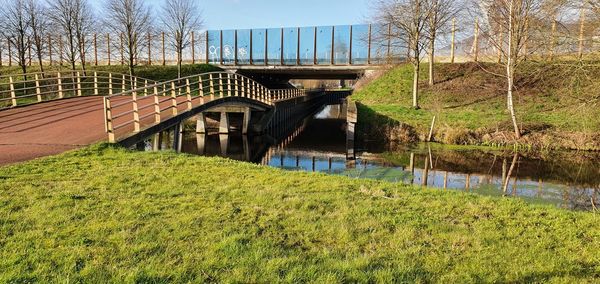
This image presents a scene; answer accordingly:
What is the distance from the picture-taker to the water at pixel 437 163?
475 inches

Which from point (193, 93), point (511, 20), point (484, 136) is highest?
A: point (511, 20)

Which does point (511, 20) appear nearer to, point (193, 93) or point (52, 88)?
point (193, 93)

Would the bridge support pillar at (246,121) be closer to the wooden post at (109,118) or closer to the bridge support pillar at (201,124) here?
the bridge support pillar at (201,124)

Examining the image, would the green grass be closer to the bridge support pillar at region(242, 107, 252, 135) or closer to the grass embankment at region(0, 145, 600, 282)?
the bridge support pillar at region(242, 107, 252, 135)

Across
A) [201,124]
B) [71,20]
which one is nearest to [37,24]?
[71,20]

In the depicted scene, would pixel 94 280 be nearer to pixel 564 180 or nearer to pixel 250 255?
pixel 250 255

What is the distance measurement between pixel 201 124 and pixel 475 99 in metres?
18.1

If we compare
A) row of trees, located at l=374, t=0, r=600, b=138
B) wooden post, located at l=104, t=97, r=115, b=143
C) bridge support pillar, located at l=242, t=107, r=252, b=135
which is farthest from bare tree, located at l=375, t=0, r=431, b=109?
wooden post, located at l=104, t=97, r=115, b=143

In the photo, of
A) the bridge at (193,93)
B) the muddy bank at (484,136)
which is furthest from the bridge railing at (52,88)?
the muddy bank at (484,136)

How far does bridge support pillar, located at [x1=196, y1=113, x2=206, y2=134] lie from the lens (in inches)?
930

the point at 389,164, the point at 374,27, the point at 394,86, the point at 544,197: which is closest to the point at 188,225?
the point at 544,197

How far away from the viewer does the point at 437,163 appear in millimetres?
16094

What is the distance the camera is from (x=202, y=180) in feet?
25.0

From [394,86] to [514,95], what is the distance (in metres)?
8.85
